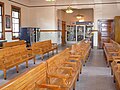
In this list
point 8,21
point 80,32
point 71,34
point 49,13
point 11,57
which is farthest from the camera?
point 71,34

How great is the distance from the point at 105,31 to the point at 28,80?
12.1 meters

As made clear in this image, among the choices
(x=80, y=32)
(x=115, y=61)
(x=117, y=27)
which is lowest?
(x=115, y=61)

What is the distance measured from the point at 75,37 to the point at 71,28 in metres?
1.17

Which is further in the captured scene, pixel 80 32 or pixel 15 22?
pixel 80 32

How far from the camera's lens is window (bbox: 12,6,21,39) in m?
12.6

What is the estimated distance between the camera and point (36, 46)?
8.50 m

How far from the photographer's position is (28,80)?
2479mm

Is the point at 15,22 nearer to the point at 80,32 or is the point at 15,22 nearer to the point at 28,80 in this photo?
the point at 80,32

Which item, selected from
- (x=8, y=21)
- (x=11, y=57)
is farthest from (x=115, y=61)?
(x=8, y=21)

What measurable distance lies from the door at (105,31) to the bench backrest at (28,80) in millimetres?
11347

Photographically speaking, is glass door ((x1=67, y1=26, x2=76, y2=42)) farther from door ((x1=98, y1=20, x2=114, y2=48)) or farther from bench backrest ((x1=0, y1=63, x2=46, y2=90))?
bench backrest ((x1=0, y1=63, x2=46, y2=90))

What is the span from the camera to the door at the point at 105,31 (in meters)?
13.7

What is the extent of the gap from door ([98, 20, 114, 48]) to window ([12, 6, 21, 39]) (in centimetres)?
594

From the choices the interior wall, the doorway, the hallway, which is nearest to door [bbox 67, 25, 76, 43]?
the doorway
